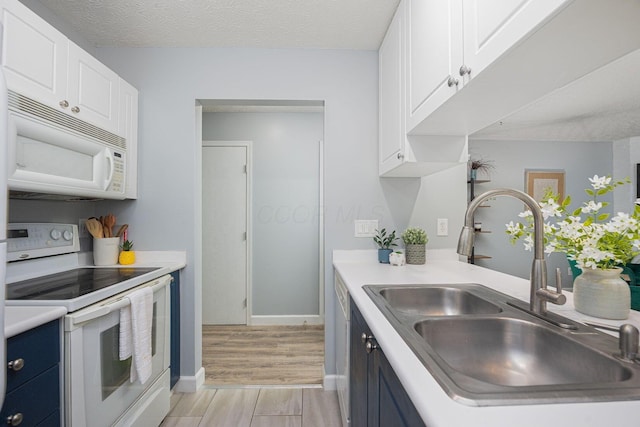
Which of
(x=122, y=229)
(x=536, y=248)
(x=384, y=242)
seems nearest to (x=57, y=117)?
(x=122, y=229)

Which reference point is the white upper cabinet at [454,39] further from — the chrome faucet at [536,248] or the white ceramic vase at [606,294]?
the white ceramic vase at [606,294]

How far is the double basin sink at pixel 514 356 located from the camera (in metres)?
0.57

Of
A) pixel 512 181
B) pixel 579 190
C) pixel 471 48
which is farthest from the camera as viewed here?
pixel 512 181

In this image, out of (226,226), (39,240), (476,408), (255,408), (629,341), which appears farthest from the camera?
(226,226)

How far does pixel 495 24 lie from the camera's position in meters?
0.89

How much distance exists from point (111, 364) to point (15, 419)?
43 centimetres

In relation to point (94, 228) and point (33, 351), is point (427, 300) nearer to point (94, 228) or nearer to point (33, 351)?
point (33, 351)

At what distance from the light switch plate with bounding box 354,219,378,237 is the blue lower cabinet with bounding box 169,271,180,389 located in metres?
1.28

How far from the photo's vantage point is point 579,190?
3.76 ft

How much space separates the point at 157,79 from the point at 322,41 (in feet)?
3.87

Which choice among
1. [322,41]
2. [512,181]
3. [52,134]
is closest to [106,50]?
[52,134]

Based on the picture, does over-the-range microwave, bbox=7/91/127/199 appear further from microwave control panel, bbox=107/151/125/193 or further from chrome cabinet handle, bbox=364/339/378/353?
chrome cabinet handle, bbox=364/339/378/353

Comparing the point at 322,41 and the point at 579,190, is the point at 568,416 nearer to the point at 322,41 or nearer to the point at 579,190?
the point at 579,190

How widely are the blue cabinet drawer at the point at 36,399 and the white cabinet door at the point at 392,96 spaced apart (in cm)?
176
